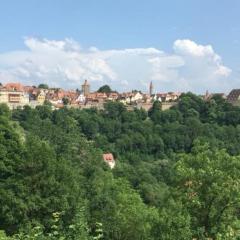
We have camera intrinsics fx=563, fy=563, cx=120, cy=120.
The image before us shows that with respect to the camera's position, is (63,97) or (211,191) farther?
(63,97)

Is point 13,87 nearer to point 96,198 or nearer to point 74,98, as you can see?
point 74,98

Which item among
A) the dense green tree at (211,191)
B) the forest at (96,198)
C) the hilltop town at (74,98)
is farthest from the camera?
the hilltop town at (74,98)

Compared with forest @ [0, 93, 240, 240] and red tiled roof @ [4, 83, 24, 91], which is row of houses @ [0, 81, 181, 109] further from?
forest @ [0, 93, 240, 240]

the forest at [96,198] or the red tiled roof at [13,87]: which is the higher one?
the red tiled roof at [13,87]

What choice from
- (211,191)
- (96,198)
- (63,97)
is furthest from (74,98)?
(211,191)

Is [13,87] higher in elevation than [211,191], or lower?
higher

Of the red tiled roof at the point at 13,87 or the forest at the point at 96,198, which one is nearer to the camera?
the forest at the point at 96,198

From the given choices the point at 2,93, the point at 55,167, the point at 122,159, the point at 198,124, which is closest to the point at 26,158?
the point at 55,167

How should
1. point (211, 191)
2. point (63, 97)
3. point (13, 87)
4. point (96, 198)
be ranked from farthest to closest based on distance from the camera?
point (63, 97)
point (13, 87)
point (96, 198)
point (211, 191)

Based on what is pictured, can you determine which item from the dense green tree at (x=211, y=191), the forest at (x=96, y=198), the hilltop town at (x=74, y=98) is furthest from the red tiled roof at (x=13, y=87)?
the dense green tree at (x=211, y=191)

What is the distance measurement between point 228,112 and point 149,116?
53.1 feet

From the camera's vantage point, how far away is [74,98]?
141625 millimetres

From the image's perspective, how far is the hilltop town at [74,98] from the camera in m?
125

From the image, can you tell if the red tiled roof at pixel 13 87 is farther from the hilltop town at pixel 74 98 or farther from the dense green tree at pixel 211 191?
the dense green tree at pixel 211 191
